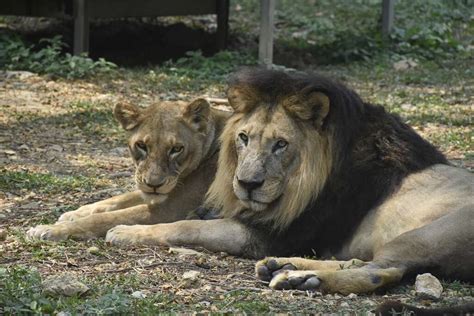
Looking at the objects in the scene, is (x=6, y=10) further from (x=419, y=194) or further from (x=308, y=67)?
(x=419, y=194)

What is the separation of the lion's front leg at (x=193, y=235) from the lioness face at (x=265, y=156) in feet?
0.87

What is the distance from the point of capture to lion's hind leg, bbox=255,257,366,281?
5.30m

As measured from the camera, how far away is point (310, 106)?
566 cm

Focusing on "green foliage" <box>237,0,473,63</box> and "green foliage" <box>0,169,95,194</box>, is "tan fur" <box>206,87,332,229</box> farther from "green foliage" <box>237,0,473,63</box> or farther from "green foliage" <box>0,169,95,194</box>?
"green foliage" <box>237,0,473,63</box>

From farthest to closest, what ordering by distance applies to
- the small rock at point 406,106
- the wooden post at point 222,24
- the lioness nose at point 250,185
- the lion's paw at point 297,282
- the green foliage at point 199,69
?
the wooden post at point 222,24 < the green foliage at point 199,69 < the small rock at point 406,106 < the lioness nose at point 250,185 < the lion's paw at point 297,282

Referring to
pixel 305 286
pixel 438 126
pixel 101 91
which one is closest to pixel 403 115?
pixel 438 126

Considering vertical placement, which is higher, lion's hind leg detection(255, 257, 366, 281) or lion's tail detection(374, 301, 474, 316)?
lion's tail detection(374, 301, 474, 316)

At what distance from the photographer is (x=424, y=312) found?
14.8 ft

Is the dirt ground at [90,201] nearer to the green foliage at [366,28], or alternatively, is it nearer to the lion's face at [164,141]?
the lion's face at [164,141]

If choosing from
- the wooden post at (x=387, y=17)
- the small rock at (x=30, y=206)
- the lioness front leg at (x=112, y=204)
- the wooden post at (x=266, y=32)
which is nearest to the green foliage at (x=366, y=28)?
the wooden post at (x=387, y=17)

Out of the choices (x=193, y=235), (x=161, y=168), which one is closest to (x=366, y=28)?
(x=161, y=168)

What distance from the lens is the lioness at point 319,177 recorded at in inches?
221

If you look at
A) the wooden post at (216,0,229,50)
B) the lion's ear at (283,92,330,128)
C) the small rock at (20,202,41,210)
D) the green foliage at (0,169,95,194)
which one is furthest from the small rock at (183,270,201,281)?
the wooden post at (216,0,229,50)

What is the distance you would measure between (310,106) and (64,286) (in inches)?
Answer: 65.8
